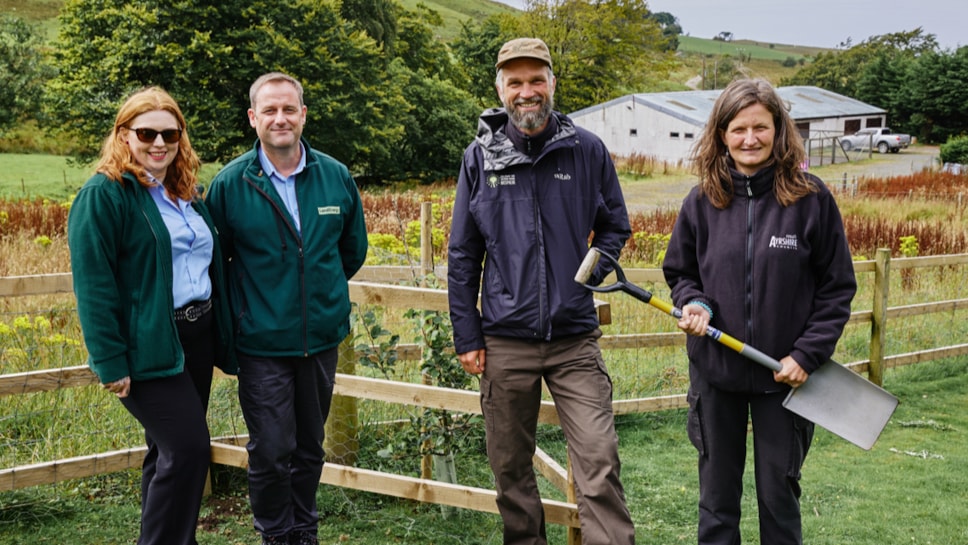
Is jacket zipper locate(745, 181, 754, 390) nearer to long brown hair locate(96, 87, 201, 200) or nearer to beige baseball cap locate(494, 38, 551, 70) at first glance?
beige baseball cap locate(494, 38, 551, 70)

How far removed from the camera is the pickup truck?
41.5 meters

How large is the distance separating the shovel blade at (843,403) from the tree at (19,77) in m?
29.9

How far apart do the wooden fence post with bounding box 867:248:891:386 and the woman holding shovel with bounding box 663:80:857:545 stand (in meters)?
4.11

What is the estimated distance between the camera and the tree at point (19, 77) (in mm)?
27109

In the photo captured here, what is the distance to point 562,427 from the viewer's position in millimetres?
3068

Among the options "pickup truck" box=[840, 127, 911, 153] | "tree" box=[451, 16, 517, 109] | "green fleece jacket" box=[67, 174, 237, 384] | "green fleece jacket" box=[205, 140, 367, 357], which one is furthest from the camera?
"tree" box=[451, 16, 517, 109]

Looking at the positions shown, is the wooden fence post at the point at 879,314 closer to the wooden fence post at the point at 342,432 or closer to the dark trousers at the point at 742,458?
the dark trousers at the point at 742,458

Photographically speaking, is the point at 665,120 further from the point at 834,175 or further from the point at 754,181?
the point at 754,181

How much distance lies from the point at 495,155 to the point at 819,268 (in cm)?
123

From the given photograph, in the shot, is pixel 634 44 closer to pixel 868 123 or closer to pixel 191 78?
pixel 868 123

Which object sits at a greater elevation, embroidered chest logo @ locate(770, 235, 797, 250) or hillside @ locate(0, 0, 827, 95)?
hillside @ locate(0, 0, 827, 95)

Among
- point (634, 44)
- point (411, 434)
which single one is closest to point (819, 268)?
point (411, 434)

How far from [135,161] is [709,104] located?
40.8m

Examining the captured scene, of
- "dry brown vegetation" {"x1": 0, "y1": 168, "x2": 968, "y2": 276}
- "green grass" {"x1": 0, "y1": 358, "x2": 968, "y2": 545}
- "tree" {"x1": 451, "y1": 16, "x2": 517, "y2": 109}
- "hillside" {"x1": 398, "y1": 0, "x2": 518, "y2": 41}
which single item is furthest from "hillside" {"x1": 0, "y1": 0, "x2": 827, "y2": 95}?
"green grass" {"x1": 0, "y1": 358, "x2": 968, "y2": 545}
